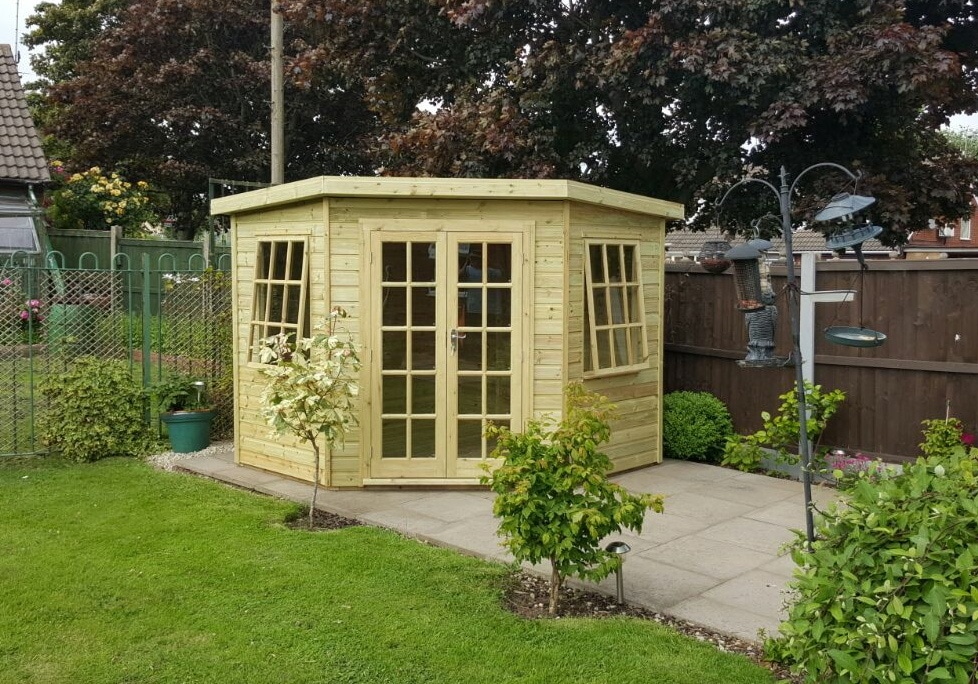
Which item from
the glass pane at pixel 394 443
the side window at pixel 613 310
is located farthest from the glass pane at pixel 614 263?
the glass pane at pixel 394 443

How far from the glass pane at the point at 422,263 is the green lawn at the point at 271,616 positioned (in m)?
2.03

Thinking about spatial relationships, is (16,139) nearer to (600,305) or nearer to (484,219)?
(484,219)

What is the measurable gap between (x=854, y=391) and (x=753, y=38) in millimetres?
4129

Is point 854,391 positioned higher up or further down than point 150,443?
higher up

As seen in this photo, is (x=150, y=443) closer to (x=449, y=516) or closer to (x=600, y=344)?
(x=449, y=516)

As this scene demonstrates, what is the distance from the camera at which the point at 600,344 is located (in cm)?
743

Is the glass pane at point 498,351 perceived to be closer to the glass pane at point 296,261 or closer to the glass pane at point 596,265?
the glass pane at point 596,265

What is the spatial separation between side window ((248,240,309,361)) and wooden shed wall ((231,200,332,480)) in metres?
0.07

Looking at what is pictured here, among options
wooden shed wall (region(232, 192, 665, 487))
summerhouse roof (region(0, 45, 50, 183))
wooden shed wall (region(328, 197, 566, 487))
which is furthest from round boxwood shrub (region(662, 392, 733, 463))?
summerhouse roof (region(0, 45, 50, 183))

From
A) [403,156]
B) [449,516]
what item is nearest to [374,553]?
[449,516]

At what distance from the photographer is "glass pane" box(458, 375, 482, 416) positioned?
22.9ft

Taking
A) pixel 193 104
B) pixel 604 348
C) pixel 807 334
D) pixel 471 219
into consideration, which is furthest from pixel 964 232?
pixel 471 219

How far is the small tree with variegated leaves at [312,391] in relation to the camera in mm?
6102

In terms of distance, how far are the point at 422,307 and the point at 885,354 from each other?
3656mm
